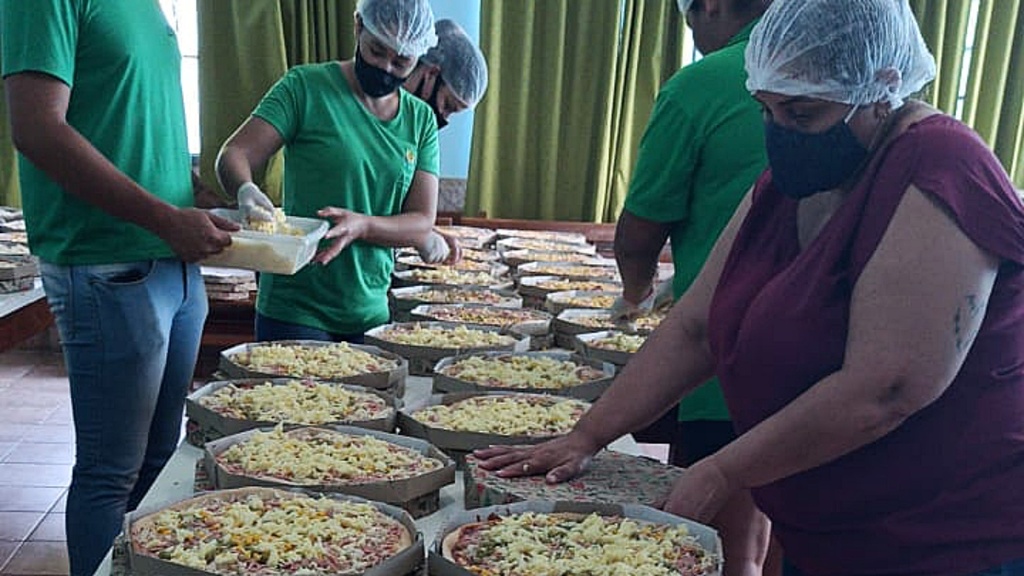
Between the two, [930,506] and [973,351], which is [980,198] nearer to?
[973,351]

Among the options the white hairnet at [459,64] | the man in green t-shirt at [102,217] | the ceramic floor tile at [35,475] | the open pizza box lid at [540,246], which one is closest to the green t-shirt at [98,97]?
the man in green t-shirt at [102,217]

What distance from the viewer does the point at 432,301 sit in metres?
2.49

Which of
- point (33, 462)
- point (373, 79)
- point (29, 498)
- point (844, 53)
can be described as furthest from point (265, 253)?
point (33, 462)

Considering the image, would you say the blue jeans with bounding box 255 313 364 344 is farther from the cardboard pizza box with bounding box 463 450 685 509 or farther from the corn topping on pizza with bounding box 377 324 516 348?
the cardboard pizza box with bounding box 463 450 685 509

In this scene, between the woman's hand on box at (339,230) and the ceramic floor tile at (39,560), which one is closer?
the woman's hand on box at (339,230)

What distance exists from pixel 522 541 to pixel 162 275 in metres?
0.96

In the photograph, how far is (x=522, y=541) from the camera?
3.53 ft

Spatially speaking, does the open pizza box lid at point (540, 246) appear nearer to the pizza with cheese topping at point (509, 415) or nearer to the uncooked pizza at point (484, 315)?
the uncooked pizza at point (484, 315)

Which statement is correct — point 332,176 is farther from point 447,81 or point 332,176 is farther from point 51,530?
point 51,530

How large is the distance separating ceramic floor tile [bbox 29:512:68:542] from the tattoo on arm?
2590mm

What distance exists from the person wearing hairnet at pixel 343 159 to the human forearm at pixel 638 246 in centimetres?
51

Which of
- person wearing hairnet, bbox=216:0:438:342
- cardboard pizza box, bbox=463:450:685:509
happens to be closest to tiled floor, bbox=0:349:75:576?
person wearing hairnet, bbox=216:0:438:342

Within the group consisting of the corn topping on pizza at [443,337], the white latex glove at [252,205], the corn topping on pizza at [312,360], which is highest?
the white latex glove at [252,205]

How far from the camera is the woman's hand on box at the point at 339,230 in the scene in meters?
1.89
